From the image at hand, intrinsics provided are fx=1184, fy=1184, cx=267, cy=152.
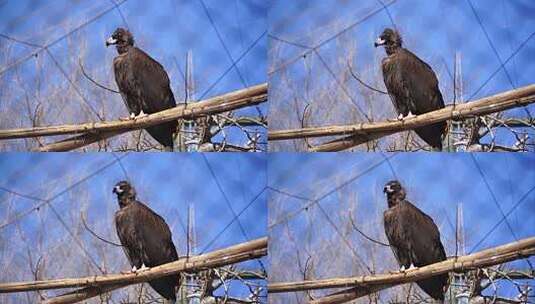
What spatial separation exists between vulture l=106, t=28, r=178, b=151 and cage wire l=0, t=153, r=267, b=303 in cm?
17

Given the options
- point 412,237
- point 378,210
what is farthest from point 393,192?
point 412,237

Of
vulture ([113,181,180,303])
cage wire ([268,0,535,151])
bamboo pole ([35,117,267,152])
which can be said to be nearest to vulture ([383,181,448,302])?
cage wire ([268,0,535,151])

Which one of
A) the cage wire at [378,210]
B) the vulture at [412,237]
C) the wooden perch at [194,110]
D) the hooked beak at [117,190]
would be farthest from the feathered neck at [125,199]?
the vulture at [412,237]

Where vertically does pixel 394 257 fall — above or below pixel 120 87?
below

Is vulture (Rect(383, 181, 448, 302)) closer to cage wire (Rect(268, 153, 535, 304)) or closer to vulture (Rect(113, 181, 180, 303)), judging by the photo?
cage wire (Rect(268, 153, 535, 304))

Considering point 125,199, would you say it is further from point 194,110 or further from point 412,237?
point 412,237

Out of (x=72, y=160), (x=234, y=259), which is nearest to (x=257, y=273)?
(x=234, y=259)

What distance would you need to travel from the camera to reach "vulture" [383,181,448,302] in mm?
6953

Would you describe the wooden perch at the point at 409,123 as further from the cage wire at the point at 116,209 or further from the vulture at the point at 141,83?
the vulture at the point at 141,83

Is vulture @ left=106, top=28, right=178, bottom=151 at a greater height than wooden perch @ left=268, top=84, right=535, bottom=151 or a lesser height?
greater

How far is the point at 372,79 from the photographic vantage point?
7.06 m

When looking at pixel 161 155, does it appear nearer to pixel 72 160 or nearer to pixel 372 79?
pixel 72 160

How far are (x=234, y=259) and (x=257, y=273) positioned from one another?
160mm

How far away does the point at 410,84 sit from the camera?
7.02 meters
